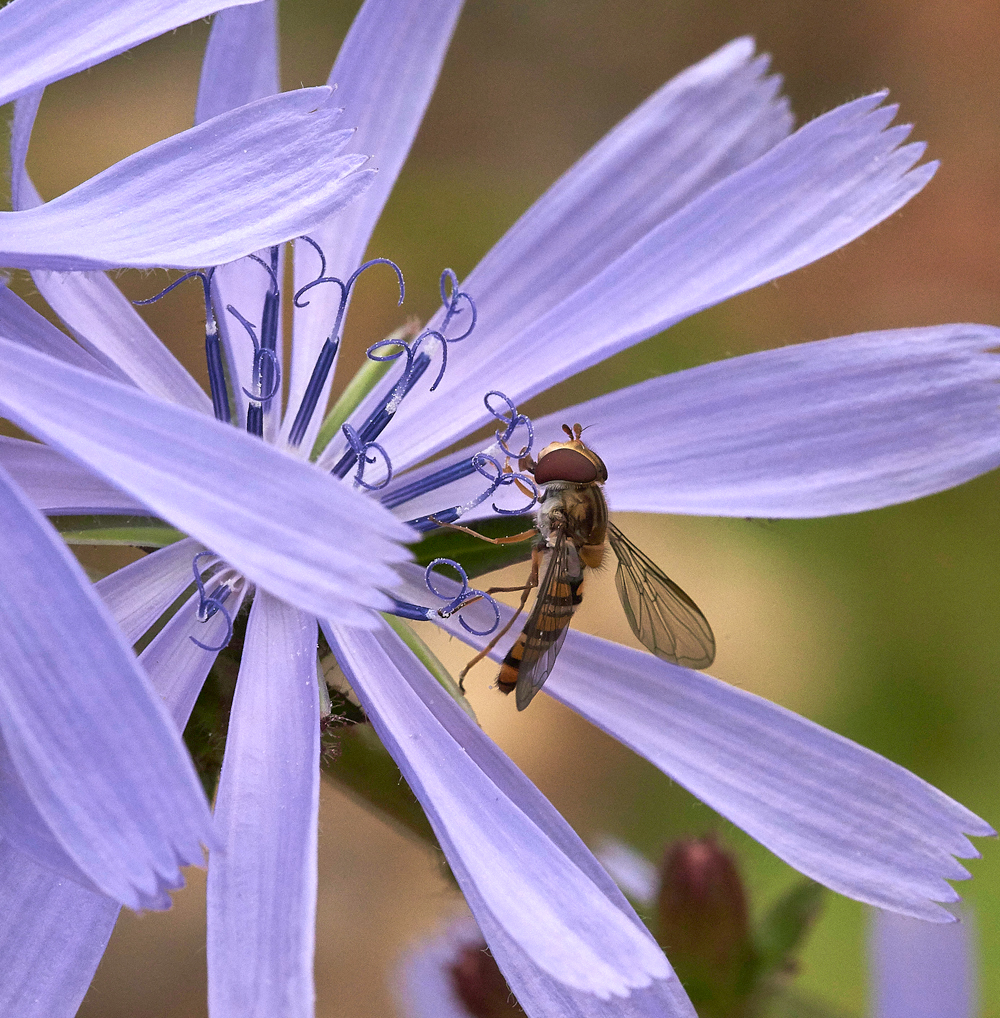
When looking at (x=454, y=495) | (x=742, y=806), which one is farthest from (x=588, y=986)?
(x=454, y=495)

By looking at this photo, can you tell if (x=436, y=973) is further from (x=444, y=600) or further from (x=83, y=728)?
(x=83, y=728)

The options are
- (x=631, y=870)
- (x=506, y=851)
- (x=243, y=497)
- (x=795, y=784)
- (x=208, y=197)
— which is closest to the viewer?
(x=243, y=497)

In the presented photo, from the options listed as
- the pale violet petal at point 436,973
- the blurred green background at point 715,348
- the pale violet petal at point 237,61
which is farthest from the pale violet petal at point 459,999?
the pale violet petal at point 237,61

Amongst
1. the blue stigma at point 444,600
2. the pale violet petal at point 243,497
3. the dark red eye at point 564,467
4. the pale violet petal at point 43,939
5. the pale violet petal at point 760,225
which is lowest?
the pale violet petal at point 43,939

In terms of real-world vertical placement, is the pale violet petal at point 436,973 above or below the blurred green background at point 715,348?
below

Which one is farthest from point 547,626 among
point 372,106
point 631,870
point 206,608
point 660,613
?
point 631,870

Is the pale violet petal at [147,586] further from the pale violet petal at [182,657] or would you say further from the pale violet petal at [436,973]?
the pale violet petal at [436,973]

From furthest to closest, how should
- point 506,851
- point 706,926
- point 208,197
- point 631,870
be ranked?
point 631,870, point 706,926, point 506,851, point 208,197
